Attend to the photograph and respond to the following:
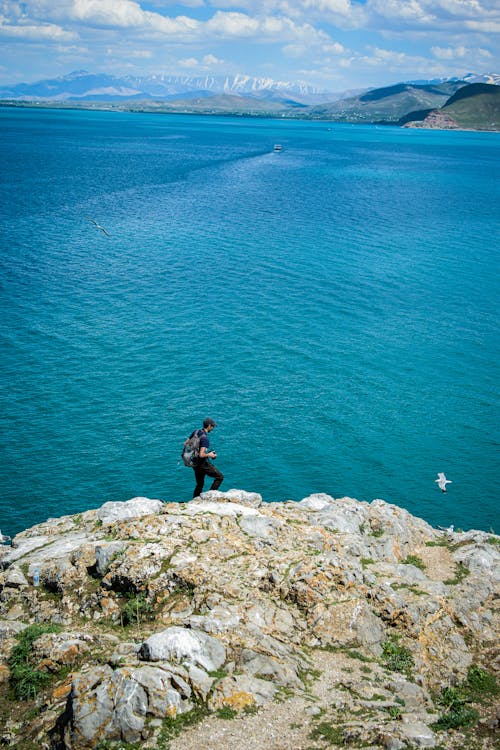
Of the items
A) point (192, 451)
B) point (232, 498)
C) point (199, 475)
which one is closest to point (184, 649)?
point (192, 451)

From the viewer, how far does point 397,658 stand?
18.5 metres

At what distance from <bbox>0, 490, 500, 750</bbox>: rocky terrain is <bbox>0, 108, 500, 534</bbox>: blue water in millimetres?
15443

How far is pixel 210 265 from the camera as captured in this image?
81.4 metres

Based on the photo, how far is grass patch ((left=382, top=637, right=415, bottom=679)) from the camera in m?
18.2

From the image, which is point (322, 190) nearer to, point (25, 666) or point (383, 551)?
point (383, 551)

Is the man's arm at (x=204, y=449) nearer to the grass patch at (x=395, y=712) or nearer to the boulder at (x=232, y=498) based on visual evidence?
the boulder at (x=232, y=498)

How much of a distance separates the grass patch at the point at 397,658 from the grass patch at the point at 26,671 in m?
9.87

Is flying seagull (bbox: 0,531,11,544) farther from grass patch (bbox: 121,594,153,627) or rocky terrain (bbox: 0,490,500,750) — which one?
grass patch (bbox: 121,594,153,627)

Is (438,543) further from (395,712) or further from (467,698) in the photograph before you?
(395,712)

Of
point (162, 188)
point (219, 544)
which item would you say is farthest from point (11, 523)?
point (162, 188)

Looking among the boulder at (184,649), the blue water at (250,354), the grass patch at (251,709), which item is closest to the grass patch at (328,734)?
the grass patch at (251,709)

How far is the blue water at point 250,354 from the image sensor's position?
135 feet

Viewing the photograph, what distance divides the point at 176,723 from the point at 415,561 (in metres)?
14.3

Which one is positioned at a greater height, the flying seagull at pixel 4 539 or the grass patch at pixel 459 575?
the grass patch at pixel 459 575
